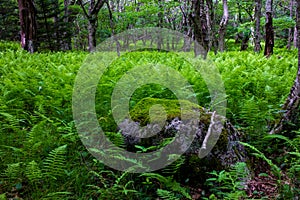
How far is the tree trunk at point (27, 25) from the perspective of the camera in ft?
37.9

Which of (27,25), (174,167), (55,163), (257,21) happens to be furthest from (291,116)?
(27,25)

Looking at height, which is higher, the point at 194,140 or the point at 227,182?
the point at 194,140

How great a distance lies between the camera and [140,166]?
114 inches

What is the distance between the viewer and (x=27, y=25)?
38.7ft

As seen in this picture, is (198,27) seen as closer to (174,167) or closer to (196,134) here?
(196,134)

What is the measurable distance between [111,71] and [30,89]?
6.31ft

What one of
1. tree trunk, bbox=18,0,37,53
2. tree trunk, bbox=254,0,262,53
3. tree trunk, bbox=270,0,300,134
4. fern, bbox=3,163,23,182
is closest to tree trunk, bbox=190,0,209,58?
tree trunk, bbox=254,0,262,53

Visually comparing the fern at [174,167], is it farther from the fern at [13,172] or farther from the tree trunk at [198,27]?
the tree trunk at [198,27]

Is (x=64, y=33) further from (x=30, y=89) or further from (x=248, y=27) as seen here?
(x=30, y=89)

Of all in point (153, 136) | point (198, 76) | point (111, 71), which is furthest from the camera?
point (111, 71)

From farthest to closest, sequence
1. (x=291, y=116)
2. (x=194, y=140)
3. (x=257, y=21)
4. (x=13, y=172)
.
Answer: (x=257, y=21)
(x=291, y=116)
(x=194, y=140)
(x=13, y=172)

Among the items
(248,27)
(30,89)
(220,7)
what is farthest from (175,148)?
(220,7)

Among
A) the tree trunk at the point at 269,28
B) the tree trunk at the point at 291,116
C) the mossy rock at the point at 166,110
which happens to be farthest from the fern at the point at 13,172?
the tree trunk at the point at 269,28

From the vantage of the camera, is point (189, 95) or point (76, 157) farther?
point (189, 95)
